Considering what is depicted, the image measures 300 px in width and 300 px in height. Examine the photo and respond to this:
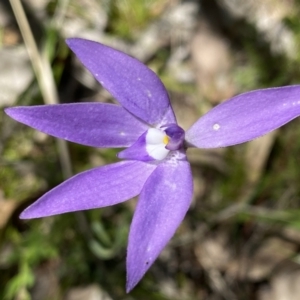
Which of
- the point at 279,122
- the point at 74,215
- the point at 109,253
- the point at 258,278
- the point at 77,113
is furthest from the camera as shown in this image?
the point at 258,278

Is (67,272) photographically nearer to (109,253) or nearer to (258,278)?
(109,253)

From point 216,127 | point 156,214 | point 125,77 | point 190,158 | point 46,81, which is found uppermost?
point 125,77

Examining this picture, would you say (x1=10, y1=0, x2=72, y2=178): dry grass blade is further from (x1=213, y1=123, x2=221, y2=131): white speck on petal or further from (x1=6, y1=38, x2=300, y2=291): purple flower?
(x1=213, y1=123, x2=221, y2=131): white speck on petal

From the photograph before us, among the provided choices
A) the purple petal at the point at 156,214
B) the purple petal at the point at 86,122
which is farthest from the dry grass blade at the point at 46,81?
the purple petal at the point at 156,214

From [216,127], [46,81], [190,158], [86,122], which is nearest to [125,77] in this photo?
[86,122]

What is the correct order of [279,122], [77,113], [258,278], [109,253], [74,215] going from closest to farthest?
[279,122] → [77,113] → [109,253] → [74,215] → [258,278]

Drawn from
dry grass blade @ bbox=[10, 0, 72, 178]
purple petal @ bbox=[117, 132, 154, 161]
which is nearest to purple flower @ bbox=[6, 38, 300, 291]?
purple petal @ bbox=[117, 132, 154, 161]

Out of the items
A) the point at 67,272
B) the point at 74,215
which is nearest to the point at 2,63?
the point at 74,215

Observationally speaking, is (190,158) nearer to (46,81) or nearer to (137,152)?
(46,81)
